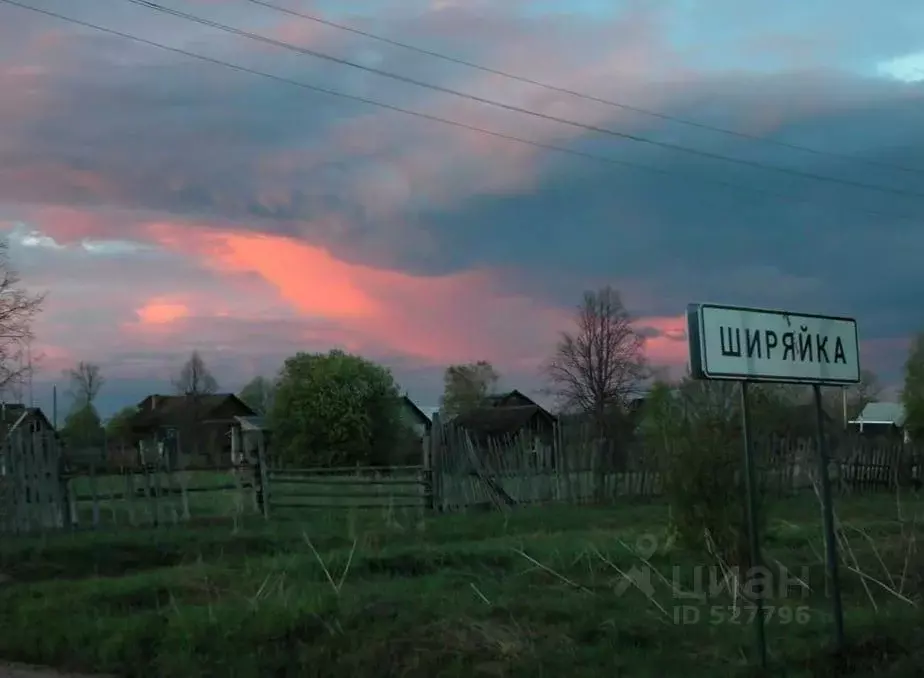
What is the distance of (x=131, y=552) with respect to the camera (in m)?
15.1

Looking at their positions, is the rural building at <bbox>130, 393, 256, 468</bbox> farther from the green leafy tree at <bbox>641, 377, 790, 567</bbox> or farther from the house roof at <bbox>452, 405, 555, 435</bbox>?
the green leafy tree at <bbox>641, 377, 790, 567</bbox>

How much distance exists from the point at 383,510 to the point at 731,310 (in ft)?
50.2

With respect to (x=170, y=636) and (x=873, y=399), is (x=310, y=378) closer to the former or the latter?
(x=170, y=636)

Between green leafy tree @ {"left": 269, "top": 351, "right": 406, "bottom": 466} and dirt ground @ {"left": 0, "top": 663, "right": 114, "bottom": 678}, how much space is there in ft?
134

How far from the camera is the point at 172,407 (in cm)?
8100

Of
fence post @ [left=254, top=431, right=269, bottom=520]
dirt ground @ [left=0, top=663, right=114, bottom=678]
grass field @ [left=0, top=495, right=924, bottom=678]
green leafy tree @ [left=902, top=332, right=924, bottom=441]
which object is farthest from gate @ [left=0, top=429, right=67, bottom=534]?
green leafy tree @ [left=902, top=332, right=924, bottom=441]

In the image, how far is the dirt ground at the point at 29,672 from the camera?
326 inches

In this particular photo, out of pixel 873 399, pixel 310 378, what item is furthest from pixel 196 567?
pixel 873 399

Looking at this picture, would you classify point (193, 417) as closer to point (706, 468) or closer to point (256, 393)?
point (256, 393)

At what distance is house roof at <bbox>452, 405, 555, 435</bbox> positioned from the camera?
61.2 metres

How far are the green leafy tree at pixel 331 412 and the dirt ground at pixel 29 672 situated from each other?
41.0 m

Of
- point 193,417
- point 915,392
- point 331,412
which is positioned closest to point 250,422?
point 193,417

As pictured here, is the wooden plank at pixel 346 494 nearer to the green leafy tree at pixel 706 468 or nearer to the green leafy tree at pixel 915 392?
the green leafy tree at pixel 706 468

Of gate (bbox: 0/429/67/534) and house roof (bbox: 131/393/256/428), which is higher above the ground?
house roof (bbox: 131/393/256/428)
